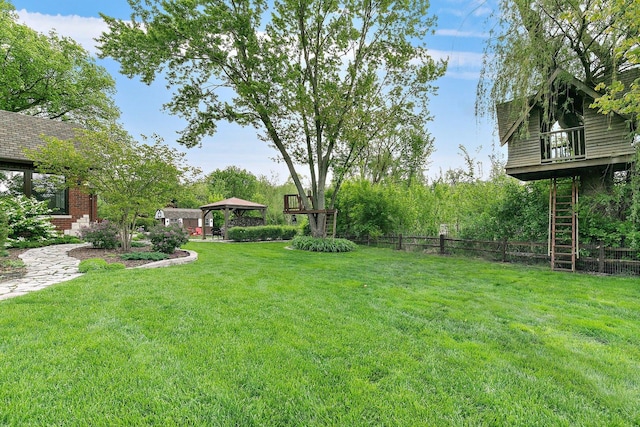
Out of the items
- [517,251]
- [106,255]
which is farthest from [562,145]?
[106,255]

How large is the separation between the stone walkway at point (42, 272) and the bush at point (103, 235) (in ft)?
2.29

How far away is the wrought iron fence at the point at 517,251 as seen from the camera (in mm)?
6719

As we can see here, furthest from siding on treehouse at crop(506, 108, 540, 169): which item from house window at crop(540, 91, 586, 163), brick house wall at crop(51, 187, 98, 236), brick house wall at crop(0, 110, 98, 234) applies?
brick house wall at crop(51, 187, 98, 236)

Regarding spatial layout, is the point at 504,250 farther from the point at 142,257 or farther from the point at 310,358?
the point at 142,257

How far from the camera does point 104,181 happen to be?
7.56 meters

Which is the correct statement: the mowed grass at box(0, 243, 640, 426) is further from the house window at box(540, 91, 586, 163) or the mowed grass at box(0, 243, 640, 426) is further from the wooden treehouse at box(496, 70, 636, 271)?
the house window at box(540, 91, 586, 163)

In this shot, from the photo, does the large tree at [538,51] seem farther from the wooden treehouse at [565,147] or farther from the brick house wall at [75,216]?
the brick house wall at [75,216]

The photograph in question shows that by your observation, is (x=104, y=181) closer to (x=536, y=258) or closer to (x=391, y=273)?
(x=391, y=273)

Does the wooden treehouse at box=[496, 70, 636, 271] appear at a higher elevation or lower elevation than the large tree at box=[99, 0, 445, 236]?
lower

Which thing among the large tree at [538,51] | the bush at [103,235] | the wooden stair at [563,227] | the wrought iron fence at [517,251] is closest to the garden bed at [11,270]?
the bush at [103,235]

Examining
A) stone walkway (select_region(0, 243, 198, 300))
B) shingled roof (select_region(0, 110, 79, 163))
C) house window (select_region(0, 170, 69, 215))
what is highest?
shingled roof (select_region(0, 110, 79, 163))

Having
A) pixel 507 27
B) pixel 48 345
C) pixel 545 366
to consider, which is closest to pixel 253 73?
pixel 507 27

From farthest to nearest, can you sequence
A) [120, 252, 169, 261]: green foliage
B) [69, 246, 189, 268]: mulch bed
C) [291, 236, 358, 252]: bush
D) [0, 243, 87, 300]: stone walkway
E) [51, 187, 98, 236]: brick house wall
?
[291, 236, 358, 252]: bush
[51, 187, 98, 236]: brick house wall
[120, 252, 169, 261]: green foliage
[69, 246, 189, 268]: mulch bed
[0, 243, 87, 300]: stone walkway

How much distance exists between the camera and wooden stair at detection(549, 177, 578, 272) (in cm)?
725
